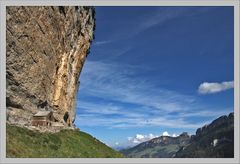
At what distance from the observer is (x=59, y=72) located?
9731 centimetres

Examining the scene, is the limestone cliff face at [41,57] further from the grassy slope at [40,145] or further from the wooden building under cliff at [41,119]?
the grassy slope at [40,145]

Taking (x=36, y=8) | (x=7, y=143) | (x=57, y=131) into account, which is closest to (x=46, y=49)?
(x=36, y=8)

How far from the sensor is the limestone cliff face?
73.7 meters

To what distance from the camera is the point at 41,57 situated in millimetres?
82688

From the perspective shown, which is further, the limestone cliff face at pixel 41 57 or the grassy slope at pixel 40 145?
the limestone cliff face at pixel 41 57

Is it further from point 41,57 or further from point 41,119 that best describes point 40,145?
point 41,57

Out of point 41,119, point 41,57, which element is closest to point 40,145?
point 41,119

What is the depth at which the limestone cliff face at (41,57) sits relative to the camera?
73.7 metres

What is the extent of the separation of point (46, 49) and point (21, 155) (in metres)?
49.9

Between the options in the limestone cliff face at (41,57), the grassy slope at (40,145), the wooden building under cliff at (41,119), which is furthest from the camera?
the wooden building under cliff at (41,119)

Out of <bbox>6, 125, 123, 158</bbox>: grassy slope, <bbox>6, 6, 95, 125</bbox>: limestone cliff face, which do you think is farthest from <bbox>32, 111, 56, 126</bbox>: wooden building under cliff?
<bbox>6, 125, 123, 158</bbox>: grassy slope

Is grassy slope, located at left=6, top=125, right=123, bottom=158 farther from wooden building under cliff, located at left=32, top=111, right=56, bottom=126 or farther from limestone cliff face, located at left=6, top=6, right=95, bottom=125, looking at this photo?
limestone cliff face, located at left=6, top=6, right=95, bottom=125

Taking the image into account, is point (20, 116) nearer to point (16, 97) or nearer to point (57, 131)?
point (16, 97)

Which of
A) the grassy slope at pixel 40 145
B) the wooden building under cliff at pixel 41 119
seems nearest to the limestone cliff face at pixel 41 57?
the wooden building under cliff at pixel 41 119
